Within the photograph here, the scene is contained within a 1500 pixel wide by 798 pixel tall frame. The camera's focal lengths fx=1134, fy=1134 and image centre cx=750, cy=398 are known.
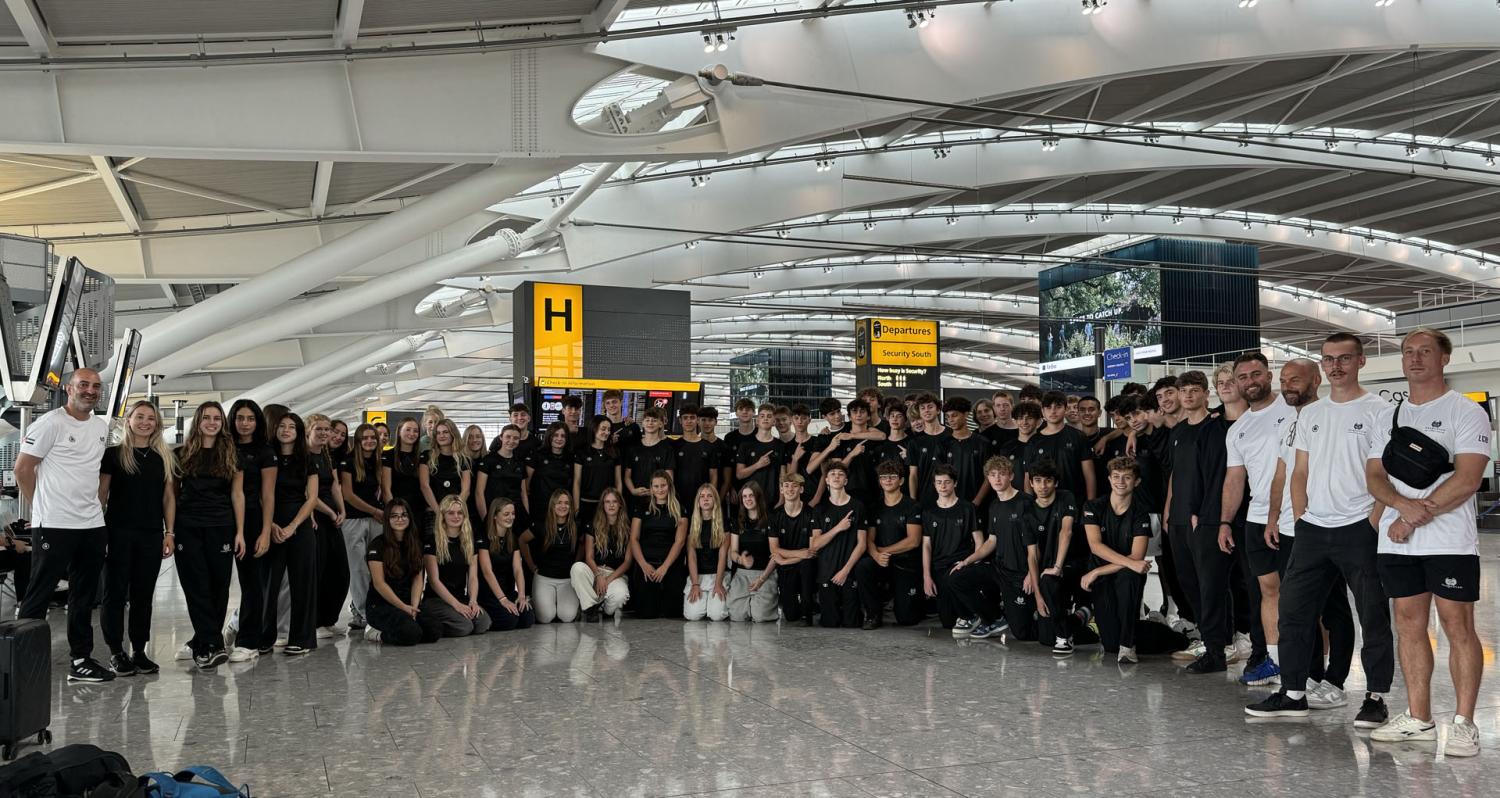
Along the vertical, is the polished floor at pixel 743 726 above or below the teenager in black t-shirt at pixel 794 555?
below

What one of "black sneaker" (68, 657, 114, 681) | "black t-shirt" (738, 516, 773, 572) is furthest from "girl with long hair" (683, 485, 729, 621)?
"black sneaker" (68, 657, 114, 681)

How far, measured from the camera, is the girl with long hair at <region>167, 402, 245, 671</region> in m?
7.41

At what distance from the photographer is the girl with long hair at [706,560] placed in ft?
31.8

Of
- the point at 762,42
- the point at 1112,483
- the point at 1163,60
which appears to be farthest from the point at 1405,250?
the point at 1112,483

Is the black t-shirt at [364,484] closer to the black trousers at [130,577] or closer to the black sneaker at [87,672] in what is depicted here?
the black trousers at [130,577]

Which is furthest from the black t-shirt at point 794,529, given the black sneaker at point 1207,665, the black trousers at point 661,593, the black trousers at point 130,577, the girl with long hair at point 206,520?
the black trousers at point 130,577

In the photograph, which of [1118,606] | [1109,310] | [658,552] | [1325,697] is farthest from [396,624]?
[1109,310]

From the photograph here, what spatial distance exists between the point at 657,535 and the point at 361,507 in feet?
8.12

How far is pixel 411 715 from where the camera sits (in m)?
5.85

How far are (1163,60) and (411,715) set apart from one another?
1084 cm

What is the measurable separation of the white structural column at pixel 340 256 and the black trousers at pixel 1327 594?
26.9ft

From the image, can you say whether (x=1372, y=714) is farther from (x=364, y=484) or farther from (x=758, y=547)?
(x=364, y=484)

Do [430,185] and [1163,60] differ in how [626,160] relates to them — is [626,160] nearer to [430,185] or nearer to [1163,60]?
[430,185]

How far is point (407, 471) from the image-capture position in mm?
9555
